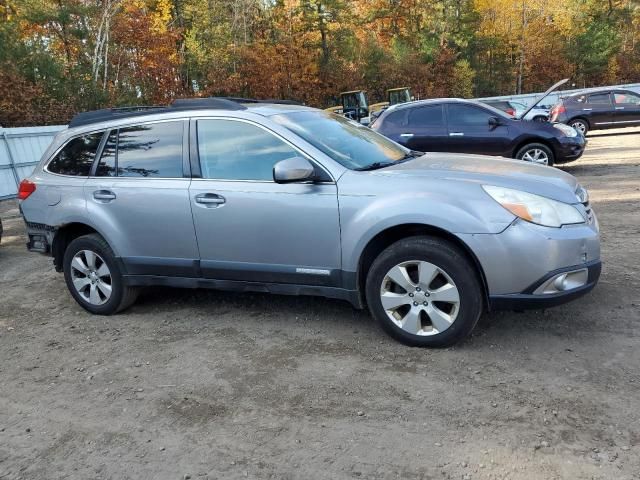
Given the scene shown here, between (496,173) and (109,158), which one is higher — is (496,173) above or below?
below

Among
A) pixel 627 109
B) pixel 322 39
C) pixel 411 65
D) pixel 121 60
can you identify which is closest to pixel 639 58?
pixel 411 65

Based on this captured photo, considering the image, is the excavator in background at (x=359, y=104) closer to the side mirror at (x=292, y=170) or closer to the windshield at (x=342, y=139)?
the windshield at (x=342, y=139)

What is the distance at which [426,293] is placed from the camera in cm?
372

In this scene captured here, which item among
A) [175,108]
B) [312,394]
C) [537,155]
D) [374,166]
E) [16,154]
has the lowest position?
[312,394]

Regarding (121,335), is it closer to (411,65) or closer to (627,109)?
(627,109)

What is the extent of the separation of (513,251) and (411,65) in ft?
141

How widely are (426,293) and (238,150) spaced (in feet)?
5.84

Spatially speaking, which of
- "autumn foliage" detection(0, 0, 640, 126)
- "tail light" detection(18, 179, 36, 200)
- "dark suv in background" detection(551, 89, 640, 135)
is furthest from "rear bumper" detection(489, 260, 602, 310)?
"autumn foliage" detection(0, 0, 640, 126)

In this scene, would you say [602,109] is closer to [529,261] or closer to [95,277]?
[529,261]

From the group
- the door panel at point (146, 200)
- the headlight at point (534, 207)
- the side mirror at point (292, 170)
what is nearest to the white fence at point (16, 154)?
the door panel at point (146, 200)

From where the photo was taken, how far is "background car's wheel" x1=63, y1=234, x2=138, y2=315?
15.9 feet

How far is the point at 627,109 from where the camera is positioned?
59.5 feet

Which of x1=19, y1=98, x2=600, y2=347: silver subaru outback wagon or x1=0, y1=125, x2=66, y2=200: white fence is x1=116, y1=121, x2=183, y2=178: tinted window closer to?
x1=19, y1=98, x2=600, y2=347: silver subaru outback wagon

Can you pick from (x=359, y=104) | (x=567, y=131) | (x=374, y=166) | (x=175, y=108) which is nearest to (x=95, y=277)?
(x=175, y=108)
